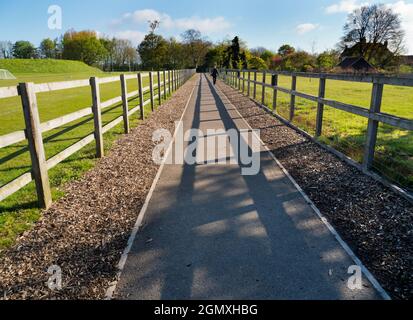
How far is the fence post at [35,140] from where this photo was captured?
435 centimetres

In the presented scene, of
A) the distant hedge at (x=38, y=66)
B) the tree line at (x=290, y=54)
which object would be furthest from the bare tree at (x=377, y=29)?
the distant hedge at (x=38, y=66)

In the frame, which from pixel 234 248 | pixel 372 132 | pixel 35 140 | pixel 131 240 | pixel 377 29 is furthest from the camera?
pixel 377 29

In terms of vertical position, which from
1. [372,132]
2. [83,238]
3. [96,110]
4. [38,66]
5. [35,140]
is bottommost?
[83,238]

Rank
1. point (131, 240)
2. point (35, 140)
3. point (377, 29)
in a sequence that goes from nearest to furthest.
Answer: point (131, 240) < point (35, 140) < point (377, 29)

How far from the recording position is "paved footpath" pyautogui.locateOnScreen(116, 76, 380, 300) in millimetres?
3062

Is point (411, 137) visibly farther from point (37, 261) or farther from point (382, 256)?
point (37, 261)

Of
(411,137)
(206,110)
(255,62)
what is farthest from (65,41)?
(411,137)

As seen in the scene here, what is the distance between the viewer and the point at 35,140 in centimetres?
451

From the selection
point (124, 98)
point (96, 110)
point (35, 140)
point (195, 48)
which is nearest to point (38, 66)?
point (195, 48)

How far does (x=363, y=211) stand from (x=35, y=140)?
460 cm

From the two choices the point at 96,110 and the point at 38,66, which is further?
the point at 38,66

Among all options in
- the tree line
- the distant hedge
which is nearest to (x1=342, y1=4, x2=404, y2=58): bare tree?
the tree line

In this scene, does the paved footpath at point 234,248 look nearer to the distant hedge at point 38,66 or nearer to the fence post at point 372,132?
the fence post at point 372,132

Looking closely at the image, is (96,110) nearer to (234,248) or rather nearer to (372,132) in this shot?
(234,248)
